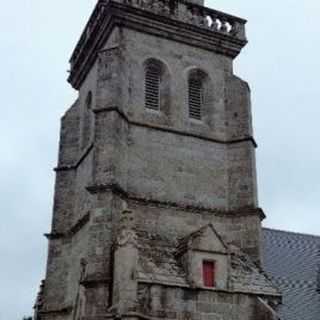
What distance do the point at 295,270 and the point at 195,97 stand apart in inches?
282

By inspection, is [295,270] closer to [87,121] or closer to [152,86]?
[152,86]

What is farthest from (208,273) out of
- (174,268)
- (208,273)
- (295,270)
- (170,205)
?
(295,270)

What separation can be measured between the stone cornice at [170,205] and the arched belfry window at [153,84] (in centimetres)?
362

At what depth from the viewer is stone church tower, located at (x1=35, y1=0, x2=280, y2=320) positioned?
1825 cm

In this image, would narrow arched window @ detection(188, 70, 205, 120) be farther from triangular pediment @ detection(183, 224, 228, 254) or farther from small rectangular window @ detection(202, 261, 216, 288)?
small rectangular window @ detection(202, 261, 216, 288)

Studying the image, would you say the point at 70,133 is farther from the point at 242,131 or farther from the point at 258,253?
the point at 258,253

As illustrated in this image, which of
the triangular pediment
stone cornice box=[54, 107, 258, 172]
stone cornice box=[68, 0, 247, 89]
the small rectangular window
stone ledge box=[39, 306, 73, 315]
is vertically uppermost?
stone cornice box=[68, 0, 247, 89]

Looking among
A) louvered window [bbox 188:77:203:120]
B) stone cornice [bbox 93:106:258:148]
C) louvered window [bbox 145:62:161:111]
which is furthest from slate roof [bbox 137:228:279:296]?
louvered window [bbox 188:77:203:120]

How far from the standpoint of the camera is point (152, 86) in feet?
74.2

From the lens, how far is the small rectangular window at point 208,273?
743 inches

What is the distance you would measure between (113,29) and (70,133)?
439 centimetres

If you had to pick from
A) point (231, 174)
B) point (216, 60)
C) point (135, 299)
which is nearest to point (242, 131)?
point (231, 174)

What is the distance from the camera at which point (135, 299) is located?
17.1m

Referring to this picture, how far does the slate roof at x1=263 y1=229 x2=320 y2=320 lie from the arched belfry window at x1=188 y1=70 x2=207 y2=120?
5.39 meters
